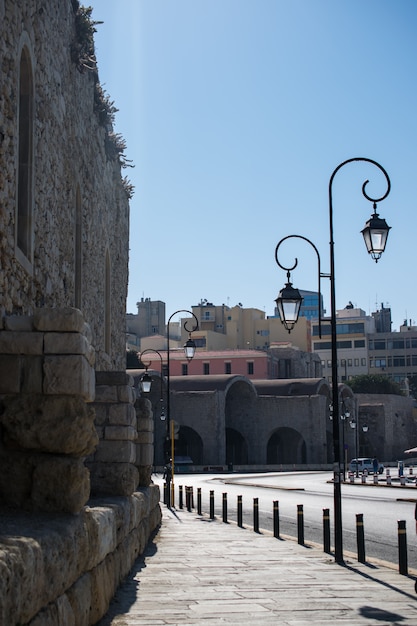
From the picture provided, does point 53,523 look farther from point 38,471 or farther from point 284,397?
point 284,397

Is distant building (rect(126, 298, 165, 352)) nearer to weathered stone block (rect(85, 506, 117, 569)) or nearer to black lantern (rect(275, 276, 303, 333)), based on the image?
black lantern (rect(275, 276, 303, 333))

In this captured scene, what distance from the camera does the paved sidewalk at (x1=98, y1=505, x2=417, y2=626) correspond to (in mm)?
8070

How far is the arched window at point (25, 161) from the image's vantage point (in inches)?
384

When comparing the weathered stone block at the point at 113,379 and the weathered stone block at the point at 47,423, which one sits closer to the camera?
the weathered stone block at the point at 47,423

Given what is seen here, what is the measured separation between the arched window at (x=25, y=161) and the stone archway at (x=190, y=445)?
214ft

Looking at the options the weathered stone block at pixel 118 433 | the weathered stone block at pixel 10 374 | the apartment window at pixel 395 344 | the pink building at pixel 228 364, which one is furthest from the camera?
the apartment window at pixel 395 344

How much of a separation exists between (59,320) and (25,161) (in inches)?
124

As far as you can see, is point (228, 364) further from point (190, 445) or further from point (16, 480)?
point (16, 480)

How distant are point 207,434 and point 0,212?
215 feet

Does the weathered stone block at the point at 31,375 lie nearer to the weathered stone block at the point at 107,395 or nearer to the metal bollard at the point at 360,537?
the weathered stone block at the point at 107,395

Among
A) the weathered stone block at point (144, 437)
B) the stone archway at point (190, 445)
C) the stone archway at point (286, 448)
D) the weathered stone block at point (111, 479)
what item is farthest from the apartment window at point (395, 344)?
the weathered stone block at point (111, 479)

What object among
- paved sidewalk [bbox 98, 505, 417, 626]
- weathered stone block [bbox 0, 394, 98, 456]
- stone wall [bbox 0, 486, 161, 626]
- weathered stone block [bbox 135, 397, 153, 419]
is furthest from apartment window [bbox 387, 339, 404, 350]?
weathered stone block [bbox 0, 394, 98, 456]

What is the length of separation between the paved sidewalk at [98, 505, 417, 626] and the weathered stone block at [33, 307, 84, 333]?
8.09 ft

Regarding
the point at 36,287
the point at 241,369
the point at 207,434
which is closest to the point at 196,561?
the point at 36,287
